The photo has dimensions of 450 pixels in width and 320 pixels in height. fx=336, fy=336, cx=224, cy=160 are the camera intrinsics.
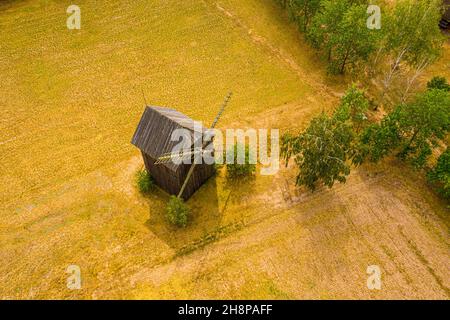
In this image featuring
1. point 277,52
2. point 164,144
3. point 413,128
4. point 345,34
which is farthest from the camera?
point 277,52

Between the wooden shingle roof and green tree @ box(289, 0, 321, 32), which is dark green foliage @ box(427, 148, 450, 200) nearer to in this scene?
the wooden shingle roof

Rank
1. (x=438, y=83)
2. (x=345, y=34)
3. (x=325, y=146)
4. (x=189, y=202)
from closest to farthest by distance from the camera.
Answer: (x=325, y=146), (x=189, y=202), (x=438, y=83), (x=345, y=34)

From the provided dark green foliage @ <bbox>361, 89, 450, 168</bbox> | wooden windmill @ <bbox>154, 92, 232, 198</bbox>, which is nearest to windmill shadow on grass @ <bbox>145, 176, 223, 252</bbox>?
wooden windmill @ <bbox>154, 92, 232, 198</bbox>

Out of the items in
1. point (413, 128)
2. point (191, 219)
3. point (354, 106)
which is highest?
point (354, 106)

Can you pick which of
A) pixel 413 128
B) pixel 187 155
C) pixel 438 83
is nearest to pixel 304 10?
pixel 438 83

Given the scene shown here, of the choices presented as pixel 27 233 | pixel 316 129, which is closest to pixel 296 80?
pixel 316 129

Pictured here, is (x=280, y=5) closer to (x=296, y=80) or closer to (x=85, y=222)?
(x=296, y=80)

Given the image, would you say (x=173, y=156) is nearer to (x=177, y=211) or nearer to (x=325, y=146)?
(x=177, y=211)

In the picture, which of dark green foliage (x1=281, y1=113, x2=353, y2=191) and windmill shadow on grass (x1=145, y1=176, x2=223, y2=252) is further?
windmill shadow on grass (x1=145, y1=176, x2=223, y2=252)
